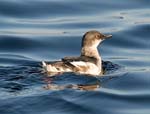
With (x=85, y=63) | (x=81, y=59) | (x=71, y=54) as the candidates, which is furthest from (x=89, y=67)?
(x=71, y=54)

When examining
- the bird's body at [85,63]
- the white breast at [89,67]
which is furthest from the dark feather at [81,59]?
the white breast at [89,67]

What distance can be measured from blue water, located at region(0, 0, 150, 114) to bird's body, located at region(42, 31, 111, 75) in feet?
0.61

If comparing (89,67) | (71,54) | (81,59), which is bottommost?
(89,67)

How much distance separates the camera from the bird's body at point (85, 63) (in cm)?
1497

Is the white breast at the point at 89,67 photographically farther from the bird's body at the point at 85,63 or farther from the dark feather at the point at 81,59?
the dark feather at the point at 81,59

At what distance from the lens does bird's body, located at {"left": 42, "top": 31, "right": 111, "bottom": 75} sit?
49.1ft

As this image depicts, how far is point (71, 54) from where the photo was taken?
58.6 feet

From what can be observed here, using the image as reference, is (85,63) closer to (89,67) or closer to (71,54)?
(89,67)

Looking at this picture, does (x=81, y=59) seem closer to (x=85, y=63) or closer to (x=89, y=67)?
(x=85, y=63)

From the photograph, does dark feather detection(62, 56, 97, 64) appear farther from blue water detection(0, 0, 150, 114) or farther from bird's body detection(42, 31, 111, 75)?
blue water detection(0, 0, 150, 114)

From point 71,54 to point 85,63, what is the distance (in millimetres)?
2564

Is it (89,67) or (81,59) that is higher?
(81,59)

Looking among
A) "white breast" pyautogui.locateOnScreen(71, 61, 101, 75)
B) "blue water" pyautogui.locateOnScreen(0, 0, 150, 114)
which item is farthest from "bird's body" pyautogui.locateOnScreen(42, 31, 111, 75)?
"blue water" pyautogui.locateOnScreen(0, 0, 150, 114)

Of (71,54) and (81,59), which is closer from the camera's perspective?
(81,59)
